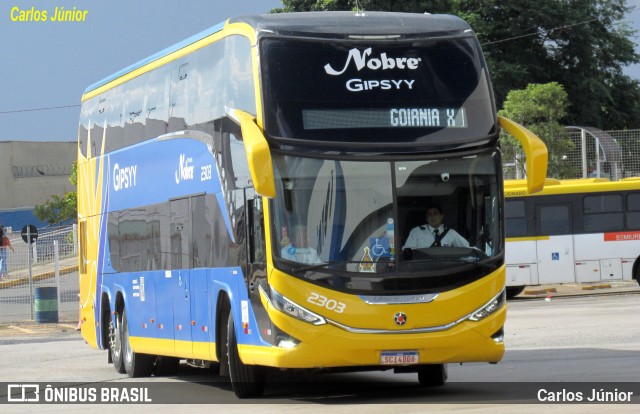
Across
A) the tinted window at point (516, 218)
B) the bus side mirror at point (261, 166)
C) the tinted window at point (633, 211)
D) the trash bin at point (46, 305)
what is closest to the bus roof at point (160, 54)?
the bus side mirror at point (261, 166)

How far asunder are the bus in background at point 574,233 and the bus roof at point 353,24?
21.0 metres

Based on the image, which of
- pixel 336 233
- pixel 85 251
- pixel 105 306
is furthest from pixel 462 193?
pixel 85 251

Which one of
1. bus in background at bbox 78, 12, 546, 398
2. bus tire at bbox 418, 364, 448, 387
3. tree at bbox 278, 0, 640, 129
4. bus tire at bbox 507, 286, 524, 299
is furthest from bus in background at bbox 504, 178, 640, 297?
tree at bbox 278, 0, 640, 129

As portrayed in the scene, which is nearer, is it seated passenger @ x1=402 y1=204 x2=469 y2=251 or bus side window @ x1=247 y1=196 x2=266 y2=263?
seated passenger @ x1=402 y1=204 x2=469 y2=251

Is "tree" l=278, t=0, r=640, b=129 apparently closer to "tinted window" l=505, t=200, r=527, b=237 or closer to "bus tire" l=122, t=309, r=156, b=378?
"tinted window" l=505, t=200, r=527, b=237

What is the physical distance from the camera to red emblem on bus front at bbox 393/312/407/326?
1380 centimetres

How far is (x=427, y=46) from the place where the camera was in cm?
1462

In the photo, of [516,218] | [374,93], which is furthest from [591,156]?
[374,93]

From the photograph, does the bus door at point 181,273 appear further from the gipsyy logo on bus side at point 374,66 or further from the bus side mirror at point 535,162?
the bus side mirror at point 535,162

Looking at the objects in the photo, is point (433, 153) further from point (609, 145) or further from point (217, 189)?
point (609, 145)

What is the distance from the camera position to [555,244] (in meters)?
35.6

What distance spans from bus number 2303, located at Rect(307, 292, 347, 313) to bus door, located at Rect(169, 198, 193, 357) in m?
3.61

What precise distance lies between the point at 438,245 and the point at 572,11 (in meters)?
54.1

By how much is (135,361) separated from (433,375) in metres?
5.66
